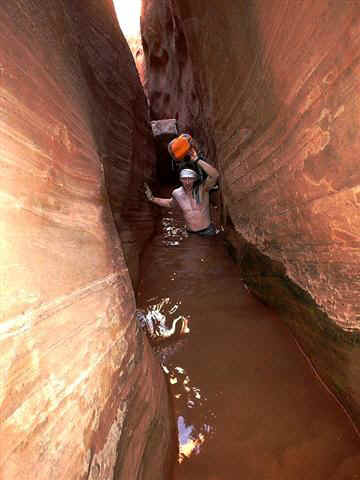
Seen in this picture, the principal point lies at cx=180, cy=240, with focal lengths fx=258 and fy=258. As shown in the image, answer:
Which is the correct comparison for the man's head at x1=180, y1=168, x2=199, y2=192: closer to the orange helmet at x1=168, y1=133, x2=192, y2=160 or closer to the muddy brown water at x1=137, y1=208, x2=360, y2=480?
the orange helmet at x1=168, y1=133, x2=192, y2=160

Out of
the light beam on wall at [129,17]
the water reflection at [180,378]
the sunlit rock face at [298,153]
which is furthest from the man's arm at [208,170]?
the light beam on wall at [129,17]

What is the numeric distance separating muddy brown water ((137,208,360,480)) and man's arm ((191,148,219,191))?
2.04 metres

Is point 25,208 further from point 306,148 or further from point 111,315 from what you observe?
point 306,148

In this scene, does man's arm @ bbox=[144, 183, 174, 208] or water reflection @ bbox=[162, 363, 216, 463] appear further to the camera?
man's arm @ bbox=[144, 183, 174, 208]

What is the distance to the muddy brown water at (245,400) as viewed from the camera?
1.61 meters

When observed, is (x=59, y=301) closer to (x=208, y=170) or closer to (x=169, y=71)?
(x=208, y=170)

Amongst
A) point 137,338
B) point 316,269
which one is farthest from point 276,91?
point 137,338

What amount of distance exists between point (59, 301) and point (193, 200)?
396 cm

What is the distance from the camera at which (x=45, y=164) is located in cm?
149

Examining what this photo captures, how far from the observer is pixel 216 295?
3.22m

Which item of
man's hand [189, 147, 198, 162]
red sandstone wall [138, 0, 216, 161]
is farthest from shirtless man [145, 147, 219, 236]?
red sandstone wall [138, 0, 216, 161]

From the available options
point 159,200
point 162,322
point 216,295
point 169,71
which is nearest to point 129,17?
point 169,71

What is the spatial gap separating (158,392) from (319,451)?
1096mm

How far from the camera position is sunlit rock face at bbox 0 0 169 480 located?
100cm
